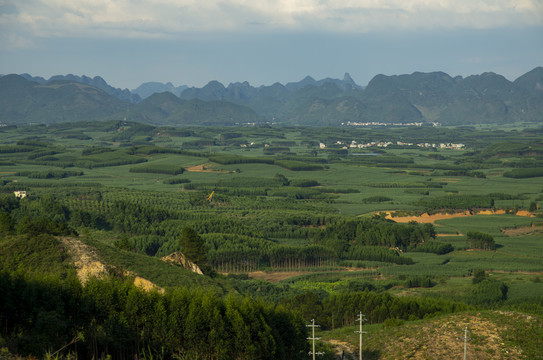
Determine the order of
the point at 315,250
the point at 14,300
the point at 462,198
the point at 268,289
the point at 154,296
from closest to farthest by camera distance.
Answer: the point at 14,300 < the point at 154,296 < the point at 268,289 < the point at 315,250 < the point at 462,198

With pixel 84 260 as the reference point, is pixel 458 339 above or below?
below

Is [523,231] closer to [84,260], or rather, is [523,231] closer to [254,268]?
[254,268]

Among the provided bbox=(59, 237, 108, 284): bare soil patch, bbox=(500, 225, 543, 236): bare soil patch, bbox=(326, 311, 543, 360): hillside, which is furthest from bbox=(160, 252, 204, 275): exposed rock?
bbox=(500, 225, 543, 236): bare soil patch

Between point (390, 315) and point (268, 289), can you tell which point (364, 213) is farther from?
point (390, 315)

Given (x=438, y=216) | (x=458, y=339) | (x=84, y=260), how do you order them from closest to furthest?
(x=458, y=339)
(x=84, y=260)
(x=438, y=216)

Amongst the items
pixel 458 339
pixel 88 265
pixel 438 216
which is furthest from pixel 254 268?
pixel 438 216

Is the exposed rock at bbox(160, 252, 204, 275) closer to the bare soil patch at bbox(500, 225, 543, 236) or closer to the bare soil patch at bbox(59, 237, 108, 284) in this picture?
the bare soil patch at bbox(59, 237, 108, 284)

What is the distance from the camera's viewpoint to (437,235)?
13288cm

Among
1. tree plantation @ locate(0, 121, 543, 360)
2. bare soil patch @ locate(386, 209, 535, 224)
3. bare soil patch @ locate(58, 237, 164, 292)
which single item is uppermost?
bare soil patch @ locate(58, 237, 164, 292)

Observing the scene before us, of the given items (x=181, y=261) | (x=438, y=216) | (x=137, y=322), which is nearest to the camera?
(x=137, y=322)

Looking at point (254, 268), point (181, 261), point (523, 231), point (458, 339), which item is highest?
point (181, 261)

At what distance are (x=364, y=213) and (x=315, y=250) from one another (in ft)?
158

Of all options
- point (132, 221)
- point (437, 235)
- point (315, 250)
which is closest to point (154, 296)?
point (315, 250)

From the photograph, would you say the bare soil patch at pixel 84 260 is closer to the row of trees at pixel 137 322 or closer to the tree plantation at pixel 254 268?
the tree plantation at pixel 254 268
